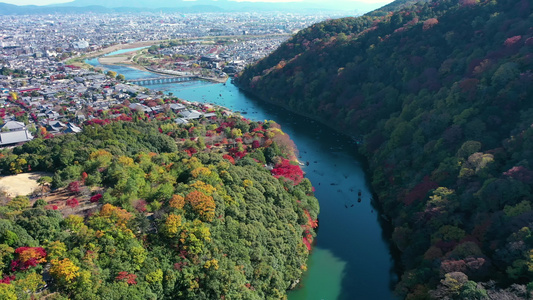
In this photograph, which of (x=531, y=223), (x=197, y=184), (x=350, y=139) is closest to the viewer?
(x=531, y=223)

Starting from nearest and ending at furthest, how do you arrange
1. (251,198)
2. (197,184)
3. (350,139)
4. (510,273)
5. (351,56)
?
(510,273) → (197,184) → (251,198) → (350,139) → (351,56)

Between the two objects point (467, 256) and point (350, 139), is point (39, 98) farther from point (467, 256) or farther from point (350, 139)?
point (467, 256)

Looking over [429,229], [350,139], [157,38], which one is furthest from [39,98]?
[157,38]

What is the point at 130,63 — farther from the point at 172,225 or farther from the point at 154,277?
the point at 154,277

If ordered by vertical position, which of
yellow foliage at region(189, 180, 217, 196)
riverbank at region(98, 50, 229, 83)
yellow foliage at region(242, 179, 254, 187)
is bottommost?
riverbank at region(98, 50, 229, 83)

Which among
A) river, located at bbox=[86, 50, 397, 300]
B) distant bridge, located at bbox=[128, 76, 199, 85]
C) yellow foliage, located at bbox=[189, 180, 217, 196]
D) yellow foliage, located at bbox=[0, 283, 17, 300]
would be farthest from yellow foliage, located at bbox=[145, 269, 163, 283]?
distant bridge, located at bbox=[128, 76, 199, 85]

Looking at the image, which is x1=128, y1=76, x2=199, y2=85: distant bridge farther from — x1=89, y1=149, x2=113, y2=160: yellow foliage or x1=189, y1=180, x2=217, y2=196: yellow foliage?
x1=189, y1=180, x2=217, y2=196: yellow foliage

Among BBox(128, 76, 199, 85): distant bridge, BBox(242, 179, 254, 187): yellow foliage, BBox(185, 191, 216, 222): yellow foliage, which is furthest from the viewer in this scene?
BBox(128, 76, 199, 85): distant bridge
